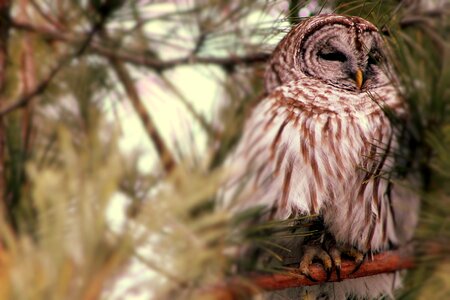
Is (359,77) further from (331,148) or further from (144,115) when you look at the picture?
(144,115)

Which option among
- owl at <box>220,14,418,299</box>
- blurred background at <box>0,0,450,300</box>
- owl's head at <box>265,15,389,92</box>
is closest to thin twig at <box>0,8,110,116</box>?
blurred background at <box>0,0,450,300</box>

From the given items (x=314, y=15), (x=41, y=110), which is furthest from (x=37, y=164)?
(x=314, y=15)

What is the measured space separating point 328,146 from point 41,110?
934 millimetres

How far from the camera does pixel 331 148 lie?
67 centimetres

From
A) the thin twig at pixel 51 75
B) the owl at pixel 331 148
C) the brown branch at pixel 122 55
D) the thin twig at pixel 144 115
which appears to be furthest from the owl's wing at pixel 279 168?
the thin twig at pixel 51 75

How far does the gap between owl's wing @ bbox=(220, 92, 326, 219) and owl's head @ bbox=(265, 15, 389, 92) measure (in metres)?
0.06

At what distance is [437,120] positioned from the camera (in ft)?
2.52

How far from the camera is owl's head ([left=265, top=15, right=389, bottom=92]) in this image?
0.59 m

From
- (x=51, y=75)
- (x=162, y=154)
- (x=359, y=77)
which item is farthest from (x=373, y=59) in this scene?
(x=51, y=75)

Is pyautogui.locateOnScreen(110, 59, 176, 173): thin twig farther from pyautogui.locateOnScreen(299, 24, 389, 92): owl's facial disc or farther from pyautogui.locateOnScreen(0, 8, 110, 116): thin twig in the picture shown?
pyautogui.locateOnScreen(299, 24, 389, 92): owl's facial disc

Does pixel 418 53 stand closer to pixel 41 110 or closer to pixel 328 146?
pixel 328 146

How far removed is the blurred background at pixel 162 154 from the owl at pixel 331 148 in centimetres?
3

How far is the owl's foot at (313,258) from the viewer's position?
0.66 meters

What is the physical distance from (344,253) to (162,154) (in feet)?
2.01
